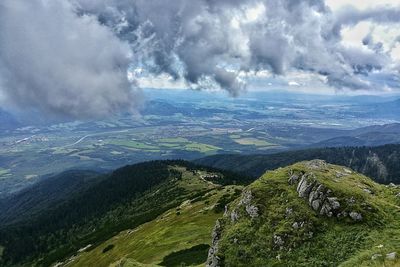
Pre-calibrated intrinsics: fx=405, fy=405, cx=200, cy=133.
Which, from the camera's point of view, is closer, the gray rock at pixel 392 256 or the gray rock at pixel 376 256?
the gray rock at pixel 392 256

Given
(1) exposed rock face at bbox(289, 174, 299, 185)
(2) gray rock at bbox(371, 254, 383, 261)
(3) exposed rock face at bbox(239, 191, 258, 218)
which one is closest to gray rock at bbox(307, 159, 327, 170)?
(1) exposed rock face at bbox(289, 174, 299, 185)

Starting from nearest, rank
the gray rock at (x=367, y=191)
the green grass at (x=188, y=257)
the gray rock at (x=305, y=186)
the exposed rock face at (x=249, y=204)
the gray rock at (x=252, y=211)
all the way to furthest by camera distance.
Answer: the gray rock at (x=305, y=186)
the gray rock at (x=252, y=211)
the exposed rock face at (x=249, y=204)
the gray rock at (x=367, y=191)
the green grass at (x=188, y=257)

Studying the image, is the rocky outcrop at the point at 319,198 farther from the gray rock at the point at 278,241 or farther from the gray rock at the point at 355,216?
the gray rock at the point at 278,241

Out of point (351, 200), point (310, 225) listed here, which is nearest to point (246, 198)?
point (310, 225)

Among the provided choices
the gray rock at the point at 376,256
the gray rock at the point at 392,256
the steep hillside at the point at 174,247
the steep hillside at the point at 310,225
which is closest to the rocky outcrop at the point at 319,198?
the steep hillside at the point at 310,225

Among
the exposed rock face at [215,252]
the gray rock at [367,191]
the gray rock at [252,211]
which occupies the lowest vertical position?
the exposed rock face at [215,252]

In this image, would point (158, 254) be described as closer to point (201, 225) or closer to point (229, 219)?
point (201, 225)

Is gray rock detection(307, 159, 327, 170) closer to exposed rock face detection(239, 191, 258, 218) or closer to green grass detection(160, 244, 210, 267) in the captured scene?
exposed rock face detection(239, 191, 258, 218)

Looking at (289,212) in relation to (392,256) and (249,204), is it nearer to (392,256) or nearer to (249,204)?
(249,204)

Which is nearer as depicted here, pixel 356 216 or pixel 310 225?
pixel 356 216

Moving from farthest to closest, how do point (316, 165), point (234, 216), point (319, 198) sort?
1. point (316, 165)
2. point (234, 216)
3. point (319, 198)

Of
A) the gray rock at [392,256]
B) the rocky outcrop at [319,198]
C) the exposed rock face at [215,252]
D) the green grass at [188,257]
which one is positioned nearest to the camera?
the gray rock at [392,256]
